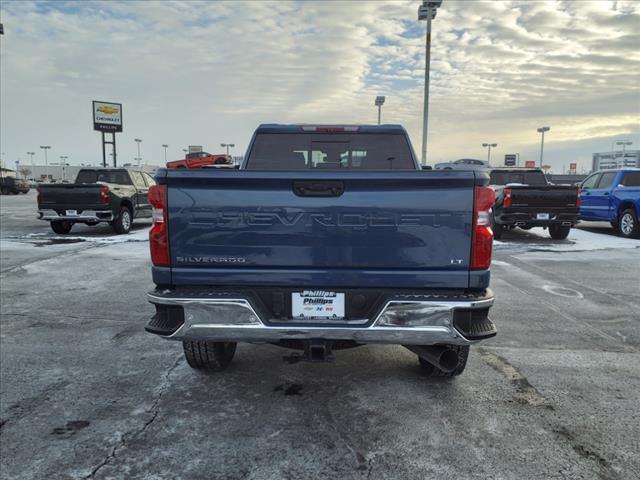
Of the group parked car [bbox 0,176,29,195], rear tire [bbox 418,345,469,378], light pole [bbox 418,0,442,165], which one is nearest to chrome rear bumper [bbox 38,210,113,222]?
rear tire [bbox 418,345,469,378]

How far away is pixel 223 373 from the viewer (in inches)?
152

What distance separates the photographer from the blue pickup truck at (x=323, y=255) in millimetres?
2812

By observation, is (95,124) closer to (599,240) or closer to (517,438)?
(599,240)

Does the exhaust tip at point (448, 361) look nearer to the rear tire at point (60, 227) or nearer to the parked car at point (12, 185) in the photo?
the rear tire at point (60, 227)

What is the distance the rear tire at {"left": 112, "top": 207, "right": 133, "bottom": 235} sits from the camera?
13016 millimetres

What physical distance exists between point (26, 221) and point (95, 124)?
3037 cm

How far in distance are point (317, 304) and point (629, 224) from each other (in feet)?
41.8

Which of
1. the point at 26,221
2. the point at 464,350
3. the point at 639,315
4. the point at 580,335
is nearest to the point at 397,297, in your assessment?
the point at 464,350

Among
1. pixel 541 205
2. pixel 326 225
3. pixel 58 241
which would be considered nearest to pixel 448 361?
pixel 326 225

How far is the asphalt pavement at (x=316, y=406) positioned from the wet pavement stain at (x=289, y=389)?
18mm

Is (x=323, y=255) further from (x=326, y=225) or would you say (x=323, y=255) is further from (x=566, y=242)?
(x=566, y=242)

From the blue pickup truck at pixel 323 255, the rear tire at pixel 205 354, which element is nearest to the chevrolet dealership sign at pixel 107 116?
the rear tire at pixel 205 354

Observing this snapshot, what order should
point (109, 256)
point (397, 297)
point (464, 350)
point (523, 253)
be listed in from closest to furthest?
point (397, 297) < point (464, 350) < point (109, 256) < point (523, 253)

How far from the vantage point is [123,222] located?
43.6ft
